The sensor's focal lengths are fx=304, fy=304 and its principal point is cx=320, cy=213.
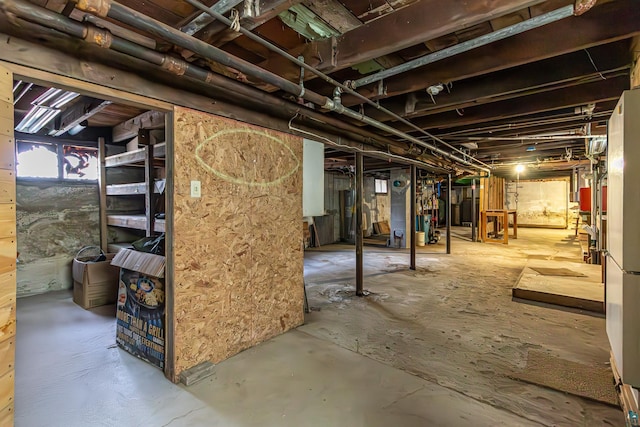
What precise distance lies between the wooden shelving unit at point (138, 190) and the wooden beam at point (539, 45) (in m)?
2.40

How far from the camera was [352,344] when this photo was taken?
263 cm

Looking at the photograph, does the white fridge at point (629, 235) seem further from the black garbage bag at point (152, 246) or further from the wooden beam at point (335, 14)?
the black garbage bag at point (152, 246)

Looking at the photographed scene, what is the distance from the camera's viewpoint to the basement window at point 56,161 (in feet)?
13.0

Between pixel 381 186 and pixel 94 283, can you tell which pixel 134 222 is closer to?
pixel 94 283

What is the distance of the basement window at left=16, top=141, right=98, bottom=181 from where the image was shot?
3.96 m

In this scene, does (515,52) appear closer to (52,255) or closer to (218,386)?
(218,386)

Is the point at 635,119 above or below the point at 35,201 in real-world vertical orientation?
above

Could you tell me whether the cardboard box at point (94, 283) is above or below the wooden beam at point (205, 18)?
below

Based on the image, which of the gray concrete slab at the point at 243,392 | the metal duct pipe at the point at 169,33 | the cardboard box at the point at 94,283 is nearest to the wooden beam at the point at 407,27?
the metal duct pipe at the point at 169,33

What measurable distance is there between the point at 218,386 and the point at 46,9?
2.18m

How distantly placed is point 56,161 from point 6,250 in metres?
3.69

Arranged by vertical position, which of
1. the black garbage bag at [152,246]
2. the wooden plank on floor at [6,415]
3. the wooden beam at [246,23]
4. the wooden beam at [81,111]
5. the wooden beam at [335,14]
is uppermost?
the wooden beam at [335,14]

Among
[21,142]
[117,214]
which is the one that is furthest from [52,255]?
[21,142]

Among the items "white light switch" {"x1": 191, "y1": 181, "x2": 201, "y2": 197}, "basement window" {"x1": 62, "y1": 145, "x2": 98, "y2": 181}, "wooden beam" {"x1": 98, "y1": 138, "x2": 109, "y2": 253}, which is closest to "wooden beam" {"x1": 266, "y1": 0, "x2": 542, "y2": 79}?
"white light switch" {"x1": 191, "y1": 181, "x2": 201, "y2": 197}
